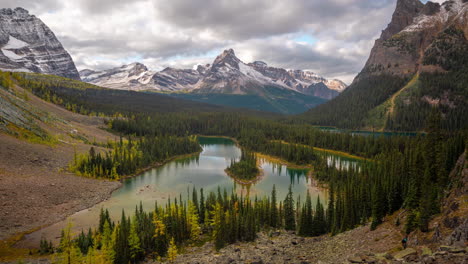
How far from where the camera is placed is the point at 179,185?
95875mm

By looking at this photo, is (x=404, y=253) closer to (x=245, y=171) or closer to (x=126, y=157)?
(x=245, y=171)

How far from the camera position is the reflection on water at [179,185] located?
65713mm

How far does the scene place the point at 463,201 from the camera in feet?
91.2

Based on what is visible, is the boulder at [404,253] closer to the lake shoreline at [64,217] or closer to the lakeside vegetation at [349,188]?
the lakeside vegetation at [349,188]

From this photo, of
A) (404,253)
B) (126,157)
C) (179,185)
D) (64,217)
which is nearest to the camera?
(404,253)

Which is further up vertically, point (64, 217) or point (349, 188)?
point (349, 188)

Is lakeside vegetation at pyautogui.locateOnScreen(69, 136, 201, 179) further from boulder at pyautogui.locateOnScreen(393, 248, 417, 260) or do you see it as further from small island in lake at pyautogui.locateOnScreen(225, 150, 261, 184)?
boulder at pyautogui.locateOnScreen(393, 248, 417, 260)

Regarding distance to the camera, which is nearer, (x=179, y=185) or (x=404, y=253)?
(x=404, y=253)

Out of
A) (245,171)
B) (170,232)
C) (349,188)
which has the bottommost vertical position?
(170,232)

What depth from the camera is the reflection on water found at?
6571cm

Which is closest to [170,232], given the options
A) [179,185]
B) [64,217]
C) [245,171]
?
[64,217]

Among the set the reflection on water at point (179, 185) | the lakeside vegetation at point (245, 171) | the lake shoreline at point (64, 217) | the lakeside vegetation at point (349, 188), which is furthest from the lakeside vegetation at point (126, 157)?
the lakeside vegetation at point (245, 171)

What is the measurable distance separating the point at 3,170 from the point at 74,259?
52678mm

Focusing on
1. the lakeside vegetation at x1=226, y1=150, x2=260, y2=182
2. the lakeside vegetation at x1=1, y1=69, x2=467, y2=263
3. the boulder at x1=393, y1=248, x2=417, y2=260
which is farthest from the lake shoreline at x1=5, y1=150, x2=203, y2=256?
the boulder at x1=393, y1=248, x2=417, y2=260
